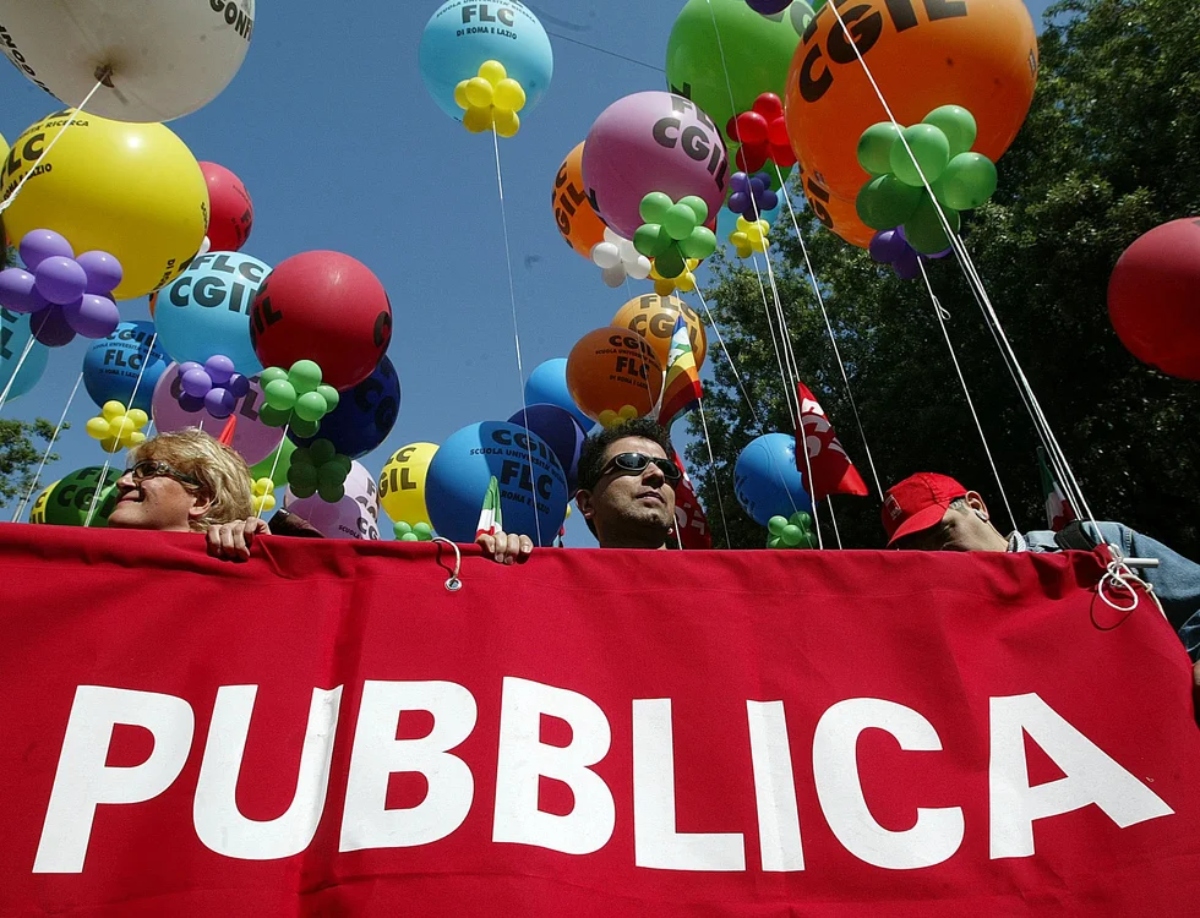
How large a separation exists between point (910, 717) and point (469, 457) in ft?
14.7

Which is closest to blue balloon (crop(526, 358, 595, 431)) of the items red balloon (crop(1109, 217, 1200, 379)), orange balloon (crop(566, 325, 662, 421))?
orange balloon (crop(566, 325, 662, 421))

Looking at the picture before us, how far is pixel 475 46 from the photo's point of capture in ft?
20.0

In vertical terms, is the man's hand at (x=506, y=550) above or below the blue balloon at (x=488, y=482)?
below

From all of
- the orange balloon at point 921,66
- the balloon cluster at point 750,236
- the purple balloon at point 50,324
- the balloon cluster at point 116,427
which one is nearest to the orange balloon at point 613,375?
the balloon cluster at point 750,236

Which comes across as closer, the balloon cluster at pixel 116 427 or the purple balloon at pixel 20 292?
the purple balloon at pixel 20 292

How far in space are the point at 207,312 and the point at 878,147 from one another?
177 inches

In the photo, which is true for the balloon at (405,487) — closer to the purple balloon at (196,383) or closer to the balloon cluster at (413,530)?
the balloon cluster at (413,530)

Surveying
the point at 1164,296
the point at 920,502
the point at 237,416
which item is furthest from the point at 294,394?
the point at 1164,296

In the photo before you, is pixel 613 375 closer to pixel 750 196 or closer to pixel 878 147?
pixel 750 196

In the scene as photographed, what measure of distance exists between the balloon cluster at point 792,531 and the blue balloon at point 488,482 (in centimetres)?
186

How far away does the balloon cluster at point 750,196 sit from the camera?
18.8 ft

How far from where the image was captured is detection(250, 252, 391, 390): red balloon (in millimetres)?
5406

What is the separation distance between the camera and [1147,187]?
347 inches

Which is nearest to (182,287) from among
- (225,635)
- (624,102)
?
(624,102)
